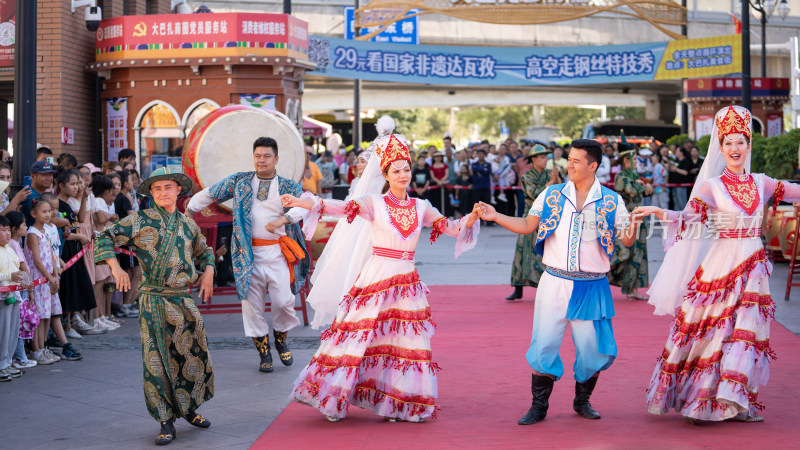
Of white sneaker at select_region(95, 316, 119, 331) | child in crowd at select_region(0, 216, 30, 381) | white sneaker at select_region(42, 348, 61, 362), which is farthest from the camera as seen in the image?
white sneaker at select_region(95, 316, 119, 331)

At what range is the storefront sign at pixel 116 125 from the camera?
16.1 metres

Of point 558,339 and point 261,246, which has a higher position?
point 261,246

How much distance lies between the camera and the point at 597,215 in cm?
619

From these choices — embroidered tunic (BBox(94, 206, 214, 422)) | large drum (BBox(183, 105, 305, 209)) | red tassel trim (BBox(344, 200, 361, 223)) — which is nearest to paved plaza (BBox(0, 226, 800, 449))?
embroidered tunic (BBox(94, 206, 214, 422))

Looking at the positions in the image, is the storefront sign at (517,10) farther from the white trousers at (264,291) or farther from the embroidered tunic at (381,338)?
the embroidered tunic at (381,338)

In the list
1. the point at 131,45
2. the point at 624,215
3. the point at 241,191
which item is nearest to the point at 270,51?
the point at 131,45

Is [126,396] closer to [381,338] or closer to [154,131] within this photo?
[381,338]

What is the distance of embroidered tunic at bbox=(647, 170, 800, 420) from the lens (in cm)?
598

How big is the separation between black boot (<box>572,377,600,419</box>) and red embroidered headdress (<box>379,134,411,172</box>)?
1792mm

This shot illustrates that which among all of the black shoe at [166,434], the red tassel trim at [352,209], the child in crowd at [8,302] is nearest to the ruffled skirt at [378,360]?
the red tassel trim at [352,209]

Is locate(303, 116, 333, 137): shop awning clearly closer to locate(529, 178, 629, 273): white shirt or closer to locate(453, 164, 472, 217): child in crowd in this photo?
locate(453, 164, 472, 217): child in crowd

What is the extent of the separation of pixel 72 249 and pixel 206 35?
7.09m

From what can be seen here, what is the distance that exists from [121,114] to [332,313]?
10.3 metres

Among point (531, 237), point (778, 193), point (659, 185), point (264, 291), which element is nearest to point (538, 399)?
point (778, 193)
